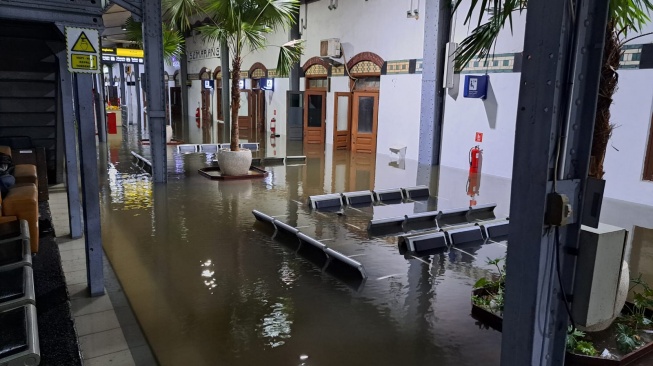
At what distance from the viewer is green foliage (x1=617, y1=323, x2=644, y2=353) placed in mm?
3463

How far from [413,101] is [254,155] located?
498 cm

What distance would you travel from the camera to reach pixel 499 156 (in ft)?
36.9

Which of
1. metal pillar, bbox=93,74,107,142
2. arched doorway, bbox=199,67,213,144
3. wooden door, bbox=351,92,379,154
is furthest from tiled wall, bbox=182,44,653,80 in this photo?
arched doorway, bbox=199,67,213,144

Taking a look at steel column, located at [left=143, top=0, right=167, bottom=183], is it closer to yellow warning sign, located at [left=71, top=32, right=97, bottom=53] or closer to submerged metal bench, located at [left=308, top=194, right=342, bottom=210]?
submerged metal bench, located at [left=308, top=194, right=342, bottom=210]

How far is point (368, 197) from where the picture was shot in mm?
8477

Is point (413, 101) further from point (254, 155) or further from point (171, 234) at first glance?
point (171, 234)

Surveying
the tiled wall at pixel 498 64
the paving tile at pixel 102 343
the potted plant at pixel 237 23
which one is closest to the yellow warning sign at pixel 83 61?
the paving tile at pixel 102 343

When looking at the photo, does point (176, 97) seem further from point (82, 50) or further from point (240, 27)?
point (82, 50)

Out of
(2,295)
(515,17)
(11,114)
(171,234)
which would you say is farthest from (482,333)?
(515,17)

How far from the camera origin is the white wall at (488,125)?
429 inches

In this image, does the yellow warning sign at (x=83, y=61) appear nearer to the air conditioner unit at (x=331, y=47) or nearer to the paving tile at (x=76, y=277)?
the paving tile at (x=76, y=277)

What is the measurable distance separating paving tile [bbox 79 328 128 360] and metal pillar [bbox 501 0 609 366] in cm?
272

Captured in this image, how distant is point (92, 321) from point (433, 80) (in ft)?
34.6

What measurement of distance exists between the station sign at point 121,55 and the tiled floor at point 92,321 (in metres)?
12.0
